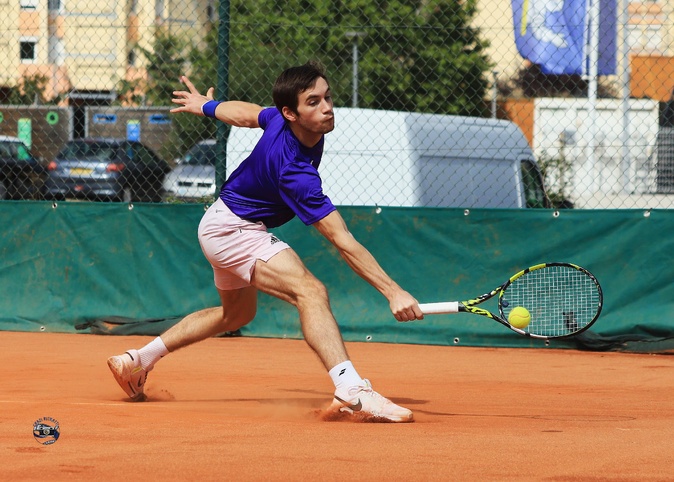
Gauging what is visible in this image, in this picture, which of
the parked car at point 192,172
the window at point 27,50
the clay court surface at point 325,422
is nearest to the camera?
the clay court surface at point 325,422

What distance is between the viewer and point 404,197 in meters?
9.91

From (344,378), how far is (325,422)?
0.26 metres

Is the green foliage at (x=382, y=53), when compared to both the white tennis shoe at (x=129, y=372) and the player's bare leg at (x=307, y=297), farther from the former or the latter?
the player's bare leg at (x=307, y=297)

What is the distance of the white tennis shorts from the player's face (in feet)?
1.81

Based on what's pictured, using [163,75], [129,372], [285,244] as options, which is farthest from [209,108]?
[163,75]

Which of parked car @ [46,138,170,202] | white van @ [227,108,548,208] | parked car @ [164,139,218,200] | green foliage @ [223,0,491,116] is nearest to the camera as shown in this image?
white van @ [227,108,548,208]

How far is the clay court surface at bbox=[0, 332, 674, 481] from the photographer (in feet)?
12.3

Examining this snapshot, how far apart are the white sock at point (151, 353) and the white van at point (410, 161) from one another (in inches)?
176


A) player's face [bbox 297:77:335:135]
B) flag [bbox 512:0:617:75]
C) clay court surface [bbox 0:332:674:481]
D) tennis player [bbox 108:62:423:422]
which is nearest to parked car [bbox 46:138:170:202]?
flag [bbox 512:0:617:75]

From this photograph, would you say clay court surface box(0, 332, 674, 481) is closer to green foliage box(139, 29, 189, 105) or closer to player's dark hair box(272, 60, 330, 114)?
player's dark hair box(272, 60, 330, 114)

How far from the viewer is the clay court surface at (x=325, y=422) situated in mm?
Answer: 3752

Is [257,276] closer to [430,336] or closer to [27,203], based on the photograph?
[430,336]

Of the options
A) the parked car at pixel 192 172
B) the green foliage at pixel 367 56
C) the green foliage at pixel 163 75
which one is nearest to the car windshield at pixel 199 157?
the parked car at pixel 192 172

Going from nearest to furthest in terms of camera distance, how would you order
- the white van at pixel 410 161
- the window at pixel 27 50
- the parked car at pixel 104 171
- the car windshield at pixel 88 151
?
the white van at pixel 410 161
the parked car at pixel 104 171
the car windshield at pixel 88 151
the window at pixel 27 50
